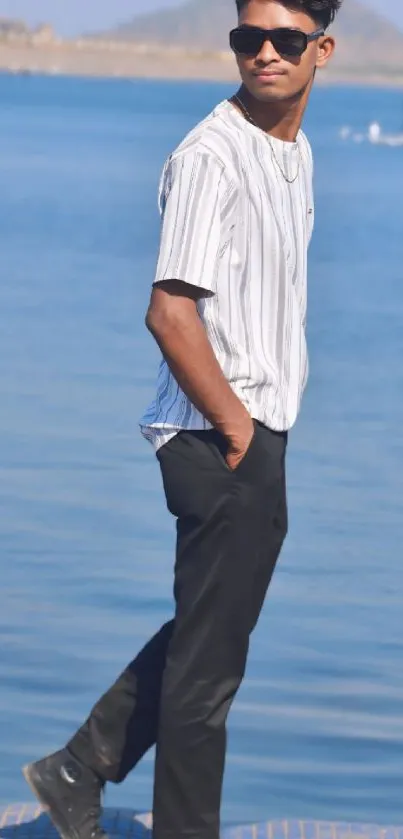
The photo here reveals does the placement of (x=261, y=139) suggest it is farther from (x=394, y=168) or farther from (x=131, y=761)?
(x=394, y=168)

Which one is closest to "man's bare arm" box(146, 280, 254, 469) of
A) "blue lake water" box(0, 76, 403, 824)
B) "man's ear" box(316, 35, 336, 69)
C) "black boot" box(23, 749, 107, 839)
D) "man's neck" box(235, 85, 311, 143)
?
"man's neck" box(235, 85, 311, 143)

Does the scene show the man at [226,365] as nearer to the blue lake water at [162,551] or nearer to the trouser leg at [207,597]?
the trouser leg at [207,597]

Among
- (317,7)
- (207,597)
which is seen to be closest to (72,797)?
(207,597)

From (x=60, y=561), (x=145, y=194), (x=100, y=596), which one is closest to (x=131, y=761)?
(x=100, y=596)

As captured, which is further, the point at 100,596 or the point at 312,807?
the point at 100,596

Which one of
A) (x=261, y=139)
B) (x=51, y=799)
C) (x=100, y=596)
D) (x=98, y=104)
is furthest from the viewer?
(x=98, y=104)

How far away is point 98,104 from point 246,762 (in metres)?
89.1

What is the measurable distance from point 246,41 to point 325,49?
0.20 m

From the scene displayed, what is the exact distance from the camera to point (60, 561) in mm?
7410

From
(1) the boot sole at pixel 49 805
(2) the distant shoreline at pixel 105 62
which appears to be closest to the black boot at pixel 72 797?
(1) the boot sole at pixel 49 805

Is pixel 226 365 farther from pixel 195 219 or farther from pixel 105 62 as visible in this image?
pixel 105 62

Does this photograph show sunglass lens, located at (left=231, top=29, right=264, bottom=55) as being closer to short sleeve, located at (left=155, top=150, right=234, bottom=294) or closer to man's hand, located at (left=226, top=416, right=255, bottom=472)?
short sleeve, located at (left=155, top=150, right=234, bottom=294)

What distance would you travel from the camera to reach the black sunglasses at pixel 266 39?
373 centimetres

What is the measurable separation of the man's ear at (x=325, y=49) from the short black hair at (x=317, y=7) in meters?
0.02
